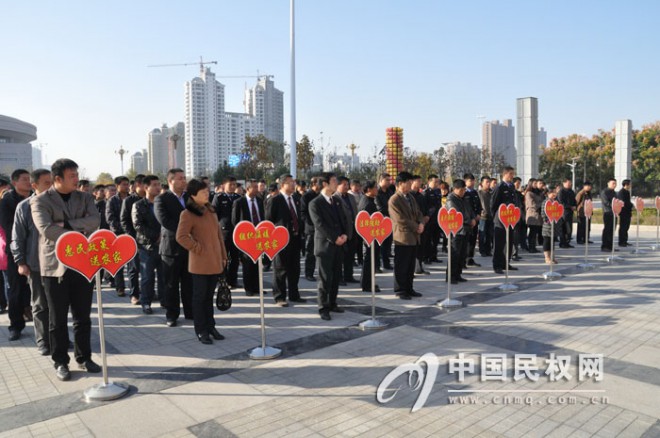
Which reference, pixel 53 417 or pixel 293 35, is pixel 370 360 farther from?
pixel 293 35

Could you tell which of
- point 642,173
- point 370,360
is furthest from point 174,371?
point 642,173

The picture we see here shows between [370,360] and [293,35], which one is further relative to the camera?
[293,35]

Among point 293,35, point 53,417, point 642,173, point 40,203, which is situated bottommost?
point 53,417

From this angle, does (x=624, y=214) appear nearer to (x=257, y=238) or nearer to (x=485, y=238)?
(x=485, y=238)

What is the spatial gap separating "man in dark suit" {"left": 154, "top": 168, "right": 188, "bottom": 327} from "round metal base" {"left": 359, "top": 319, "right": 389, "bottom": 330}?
237 centimetres

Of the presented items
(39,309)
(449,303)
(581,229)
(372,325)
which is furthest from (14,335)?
(581,229)

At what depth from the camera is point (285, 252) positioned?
7719 millimetres

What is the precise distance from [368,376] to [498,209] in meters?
6.57

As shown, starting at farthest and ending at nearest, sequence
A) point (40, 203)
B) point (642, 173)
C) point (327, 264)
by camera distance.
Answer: point (642, 173) → point (327, 264) → point (40, 203)

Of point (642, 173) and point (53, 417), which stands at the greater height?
point (642, 173)

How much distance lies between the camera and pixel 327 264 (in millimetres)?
6758

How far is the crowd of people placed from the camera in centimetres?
489

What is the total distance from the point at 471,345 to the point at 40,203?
466 centimetres

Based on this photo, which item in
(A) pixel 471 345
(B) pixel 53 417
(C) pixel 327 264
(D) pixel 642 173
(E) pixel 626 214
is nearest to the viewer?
(B) pixel 53 417
